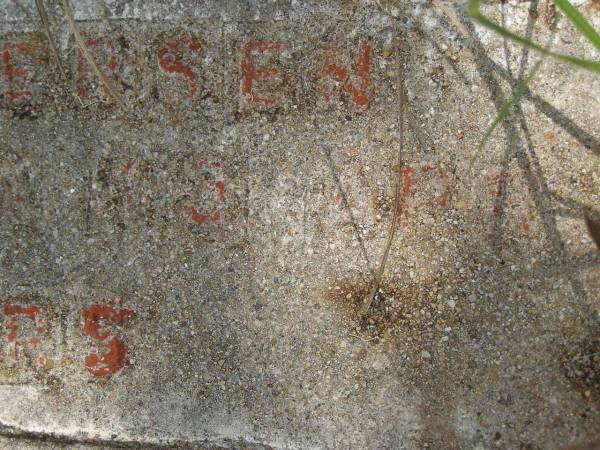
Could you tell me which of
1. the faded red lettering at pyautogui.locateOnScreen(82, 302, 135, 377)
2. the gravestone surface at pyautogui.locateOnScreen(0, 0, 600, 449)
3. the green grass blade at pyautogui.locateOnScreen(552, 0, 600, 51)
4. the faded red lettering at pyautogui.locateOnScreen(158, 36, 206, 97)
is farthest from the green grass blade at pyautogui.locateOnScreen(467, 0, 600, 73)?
the faded red lettering at pyautogui.locateOnScreen(82, 302, 135, 377)

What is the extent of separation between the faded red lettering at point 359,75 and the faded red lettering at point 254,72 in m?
0.18

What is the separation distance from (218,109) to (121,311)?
29.9 inches

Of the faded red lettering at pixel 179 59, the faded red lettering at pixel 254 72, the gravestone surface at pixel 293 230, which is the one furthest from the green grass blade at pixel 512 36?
the faded red lettering at pixel 179 59

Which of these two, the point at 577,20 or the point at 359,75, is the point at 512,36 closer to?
the point at 577,20

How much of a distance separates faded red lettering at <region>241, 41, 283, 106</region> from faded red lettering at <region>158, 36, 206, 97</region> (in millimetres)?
153

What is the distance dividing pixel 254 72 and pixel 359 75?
0.34 meters

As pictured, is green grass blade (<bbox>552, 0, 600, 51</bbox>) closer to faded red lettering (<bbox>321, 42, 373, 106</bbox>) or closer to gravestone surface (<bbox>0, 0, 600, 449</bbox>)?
gravestone surface (<bbox>0, 0, 600, 449</bbox>)

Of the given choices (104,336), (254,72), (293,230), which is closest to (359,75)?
(254,72)

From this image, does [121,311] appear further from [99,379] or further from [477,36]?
[477,36]

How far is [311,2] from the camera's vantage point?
64.0 inches

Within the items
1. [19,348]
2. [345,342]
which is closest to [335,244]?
[345,342]

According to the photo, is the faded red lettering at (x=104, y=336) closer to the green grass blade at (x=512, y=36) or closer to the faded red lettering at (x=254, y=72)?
the faded red lettering at (x=254, y=72)

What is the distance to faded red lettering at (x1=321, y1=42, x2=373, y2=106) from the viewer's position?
163cm

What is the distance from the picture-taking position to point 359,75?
1637 millimetres
